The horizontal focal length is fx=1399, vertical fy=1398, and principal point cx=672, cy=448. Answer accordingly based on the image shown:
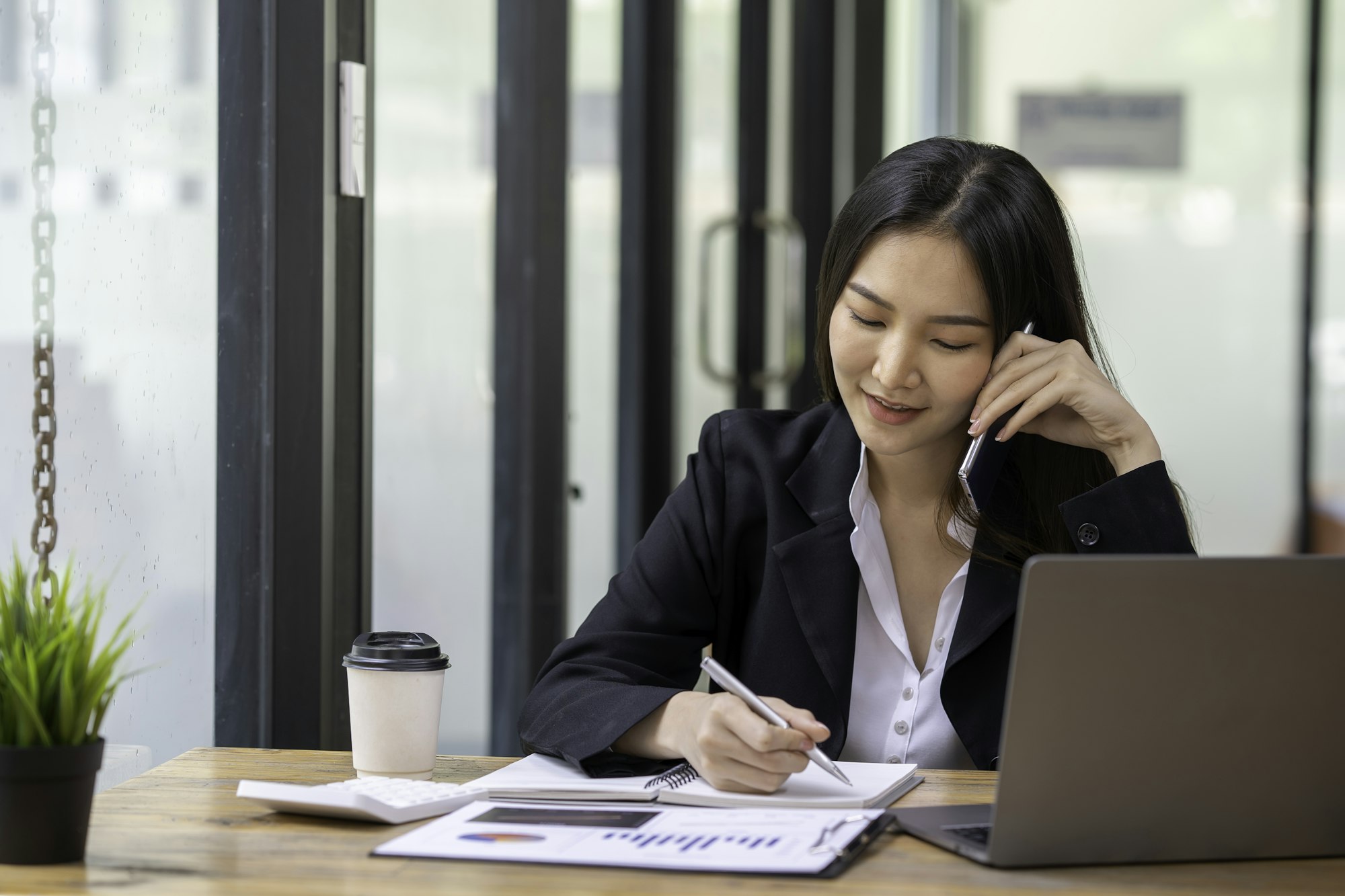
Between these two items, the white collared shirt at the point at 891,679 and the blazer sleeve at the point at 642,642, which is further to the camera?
the white collared shirt at the point at 891,679

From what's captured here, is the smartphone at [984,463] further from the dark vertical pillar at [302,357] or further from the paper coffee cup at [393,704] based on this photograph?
the dark vertical pillar at [302,357]

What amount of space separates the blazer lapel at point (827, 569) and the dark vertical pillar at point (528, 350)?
0.96 m

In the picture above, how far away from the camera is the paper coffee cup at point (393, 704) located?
1.19 metres

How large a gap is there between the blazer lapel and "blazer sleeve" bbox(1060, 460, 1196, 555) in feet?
0.78

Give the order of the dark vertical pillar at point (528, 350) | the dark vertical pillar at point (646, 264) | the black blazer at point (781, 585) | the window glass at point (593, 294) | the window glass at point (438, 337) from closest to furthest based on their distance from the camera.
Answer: the black blazer at point (781, 585) → the window glass at point (438, 337) → the dark vertical pillar at point (528, 350) → the window glass at point (593, 294) → the dark vertical pillar at point (646, 264)

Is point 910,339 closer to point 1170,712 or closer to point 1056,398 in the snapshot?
point 1056,398

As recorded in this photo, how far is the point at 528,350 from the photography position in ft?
8.01

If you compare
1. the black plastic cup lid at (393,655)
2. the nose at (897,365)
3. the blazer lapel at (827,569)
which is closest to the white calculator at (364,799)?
the black plastic cup lid at (393,655)

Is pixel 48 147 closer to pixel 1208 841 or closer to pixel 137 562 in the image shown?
pixel 137 562

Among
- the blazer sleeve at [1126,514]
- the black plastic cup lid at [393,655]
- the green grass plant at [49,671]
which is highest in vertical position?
the blazer sleeve at [1126,514]

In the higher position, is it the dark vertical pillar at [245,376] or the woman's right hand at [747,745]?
the dark vertical pillar at [245,376]

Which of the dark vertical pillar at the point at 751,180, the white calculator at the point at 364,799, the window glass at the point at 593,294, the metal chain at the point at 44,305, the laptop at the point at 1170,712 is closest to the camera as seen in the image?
the laptop at the point at 1170,712

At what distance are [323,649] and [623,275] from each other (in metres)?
1.74

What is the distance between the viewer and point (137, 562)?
4.77ft
